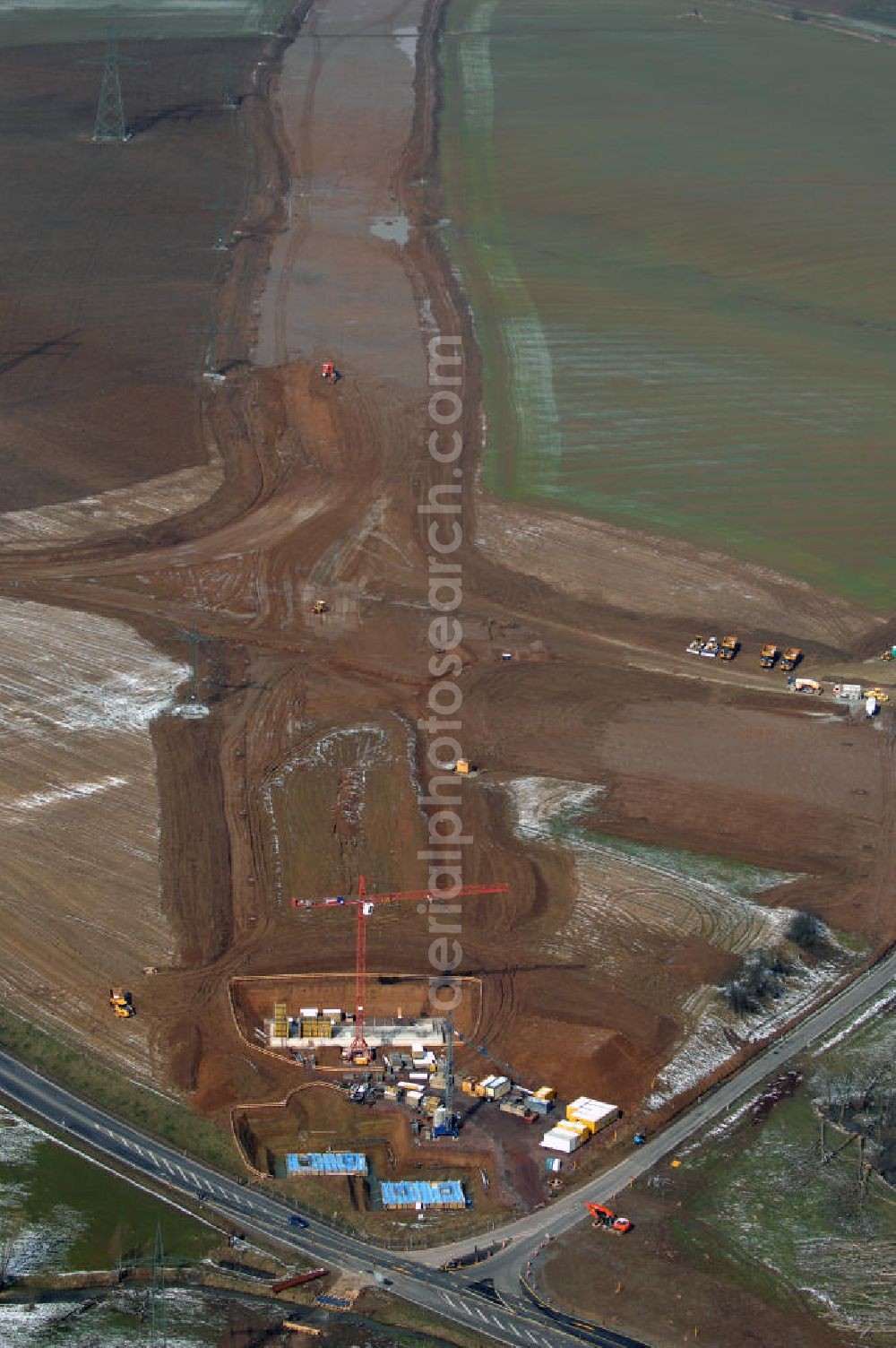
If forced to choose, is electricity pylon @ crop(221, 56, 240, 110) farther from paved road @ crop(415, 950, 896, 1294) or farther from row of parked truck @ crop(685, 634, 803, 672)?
paved road @ crop(415, 950, 896, 1294)

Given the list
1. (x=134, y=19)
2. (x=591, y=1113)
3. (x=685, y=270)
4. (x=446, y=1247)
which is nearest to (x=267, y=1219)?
(x=446, y=1247)

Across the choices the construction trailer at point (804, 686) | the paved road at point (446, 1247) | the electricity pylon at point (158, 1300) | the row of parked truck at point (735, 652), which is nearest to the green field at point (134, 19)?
the row of parked truck at point (735, 652)

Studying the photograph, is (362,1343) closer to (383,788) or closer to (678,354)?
(383,788)

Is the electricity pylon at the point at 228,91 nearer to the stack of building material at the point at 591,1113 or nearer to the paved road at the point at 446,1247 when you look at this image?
the paved road at the point at 446,1247

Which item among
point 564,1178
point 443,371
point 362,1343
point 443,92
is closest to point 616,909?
point 564,1178

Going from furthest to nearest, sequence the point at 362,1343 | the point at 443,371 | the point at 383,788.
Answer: the point at 443,371 → the point at 383,788 → the point at 362,1343

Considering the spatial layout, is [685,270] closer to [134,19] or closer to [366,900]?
[366,900]
